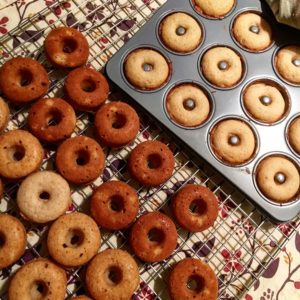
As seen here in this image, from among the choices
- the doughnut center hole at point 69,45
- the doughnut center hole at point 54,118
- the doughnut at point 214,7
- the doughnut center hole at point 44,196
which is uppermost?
the doughnut at point 214,7

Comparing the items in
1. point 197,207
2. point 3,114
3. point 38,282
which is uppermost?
point 197,207

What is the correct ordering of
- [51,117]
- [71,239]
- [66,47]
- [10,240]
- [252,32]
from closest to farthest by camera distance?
[10,240] → [71,239] → [51,117] → [66,47] → [252,32]

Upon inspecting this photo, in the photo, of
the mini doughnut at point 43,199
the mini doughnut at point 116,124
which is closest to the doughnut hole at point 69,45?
the mini doughnut at point 116,124

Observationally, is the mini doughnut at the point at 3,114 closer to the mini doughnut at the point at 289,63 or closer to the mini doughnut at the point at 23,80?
the mini doughnut at the point at 23,80

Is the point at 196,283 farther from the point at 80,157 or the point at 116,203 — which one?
the point at 80,157

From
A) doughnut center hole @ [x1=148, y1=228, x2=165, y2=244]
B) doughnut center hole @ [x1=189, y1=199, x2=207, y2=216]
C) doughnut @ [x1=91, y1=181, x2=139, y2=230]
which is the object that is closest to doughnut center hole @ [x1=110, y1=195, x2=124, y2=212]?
doughnut @ [x1=91, y1=181, x2=139, y2=230]

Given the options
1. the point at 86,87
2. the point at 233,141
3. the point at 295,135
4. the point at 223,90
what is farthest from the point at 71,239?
the point at 295,135

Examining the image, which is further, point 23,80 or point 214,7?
point 214,7
